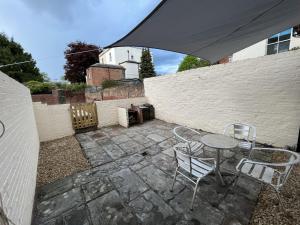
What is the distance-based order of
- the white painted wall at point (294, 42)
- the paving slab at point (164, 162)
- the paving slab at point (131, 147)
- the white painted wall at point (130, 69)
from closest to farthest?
the paving slab at point (164, 162) < the paving slab at point (131, 147) < the white painted wall at point (294, 42) < the white painted wall at point (130, 69)

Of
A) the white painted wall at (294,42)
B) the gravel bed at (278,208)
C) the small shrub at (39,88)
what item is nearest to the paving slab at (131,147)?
the gravel bed at (278,208)

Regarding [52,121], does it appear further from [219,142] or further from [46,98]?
[46,98]

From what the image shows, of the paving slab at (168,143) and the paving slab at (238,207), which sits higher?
the paving slab at (168,143)

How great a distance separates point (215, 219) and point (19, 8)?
8.12m

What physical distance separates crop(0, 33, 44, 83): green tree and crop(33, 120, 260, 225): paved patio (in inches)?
702

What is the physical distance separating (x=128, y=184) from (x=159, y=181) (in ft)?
1.78

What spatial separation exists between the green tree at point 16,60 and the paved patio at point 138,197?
17835 millimetres

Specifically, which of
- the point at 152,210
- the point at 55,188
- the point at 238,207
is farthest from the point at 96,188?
the point at 238,207

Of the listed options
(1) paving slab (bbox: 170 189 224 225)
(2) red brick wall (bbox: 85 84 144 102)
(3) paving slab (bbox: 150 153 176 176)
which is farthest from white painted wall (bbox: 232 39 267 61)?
(1) paving slab (bbox: 170 189 224 225)

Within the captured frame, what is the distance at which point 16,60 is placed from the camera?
16625mm

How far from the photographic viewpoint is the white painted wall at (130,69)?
22.7 metres

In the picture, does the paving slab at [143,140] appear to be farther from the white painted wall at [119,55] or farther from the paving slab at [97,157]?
the white painted wall at [119,55]

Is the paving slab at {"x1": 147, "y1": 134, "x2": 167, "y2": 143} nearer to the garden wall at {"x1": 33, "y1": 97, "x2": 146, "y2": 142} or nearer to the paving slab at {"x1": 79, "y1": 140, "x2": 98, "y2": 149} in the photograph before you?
the paving slab at {"x1": 79, "y1": 140, "x2": 98, "y2": 149}

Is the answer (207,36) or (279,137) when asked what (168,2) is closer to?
(207,36)
